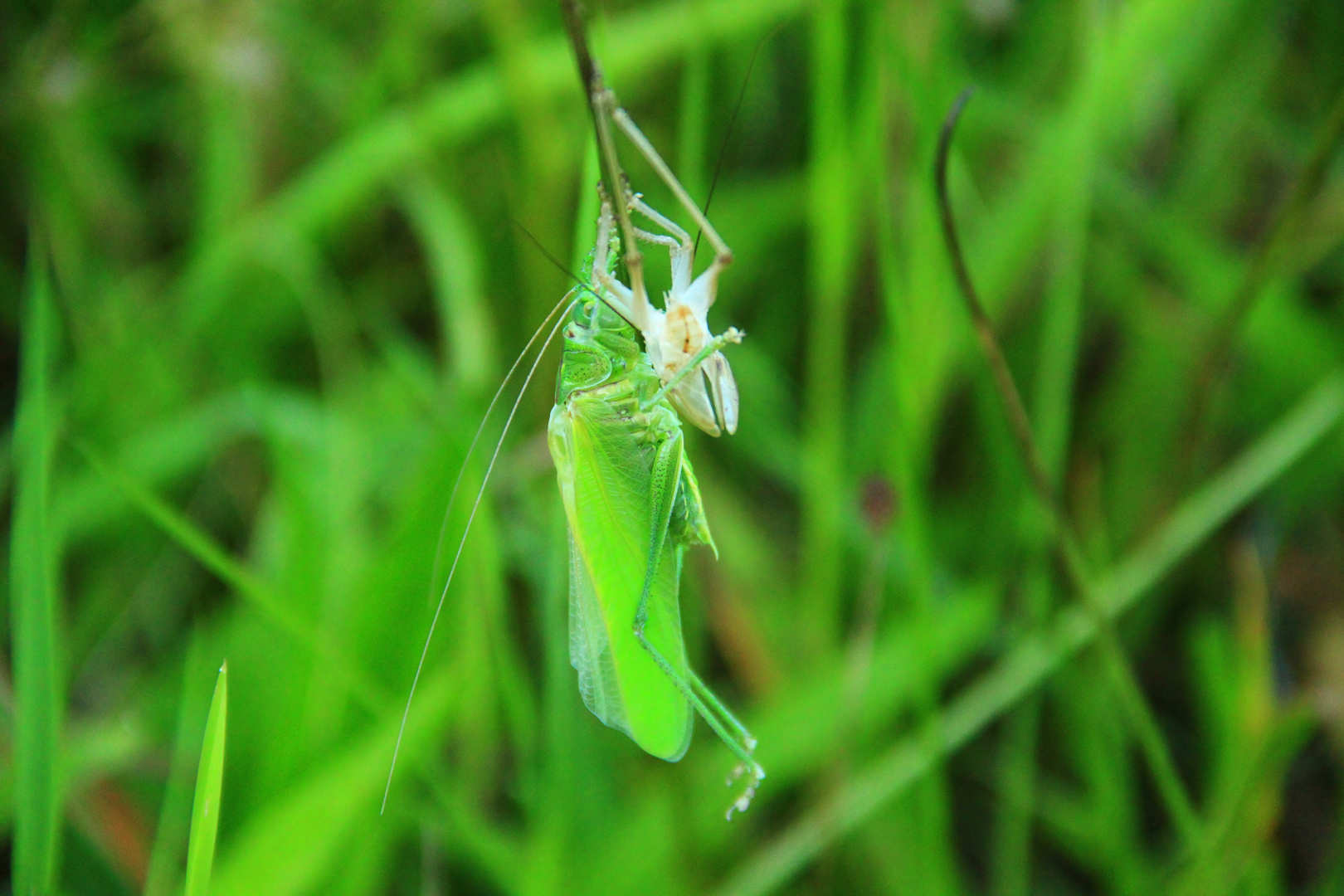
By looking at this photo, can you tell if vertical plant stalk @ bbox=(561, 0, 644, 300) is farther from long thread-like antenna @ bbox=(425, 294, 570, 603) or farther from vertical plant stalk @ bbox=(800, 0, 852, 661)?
vertical plant stalk @ bbox=(800, 0, 852, 661)

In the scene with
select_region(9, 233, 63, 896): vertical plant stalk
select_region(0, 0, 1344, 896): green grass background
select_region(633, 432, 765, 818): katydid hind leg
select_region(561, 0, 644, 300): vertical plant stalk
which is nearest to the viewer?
select_region(561, 0, 644, 300): vertical plant stalk

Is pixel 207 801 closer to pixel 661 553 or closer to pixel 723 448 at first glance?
pixel 661 553

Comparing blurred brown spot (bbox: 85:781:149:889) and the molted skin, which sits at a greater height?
the molted skin

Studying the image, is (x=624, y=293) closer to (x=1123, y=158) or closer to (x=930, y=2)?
(x=930, y=2)

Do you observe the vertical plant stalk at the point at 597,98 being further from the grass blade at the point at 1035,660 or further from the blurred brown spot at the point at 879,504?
the grass blade at the point at 1035,660

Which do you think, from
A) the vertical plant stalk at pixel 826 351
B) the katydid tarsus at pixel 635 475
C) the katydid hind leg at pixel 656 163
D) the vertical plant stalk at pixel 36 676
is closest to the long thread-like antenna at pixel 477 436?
the katydid tarsus at pixel 635 475

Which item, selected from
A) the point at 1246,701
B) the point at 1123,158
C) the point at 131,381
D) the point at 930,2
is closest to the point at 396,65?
the point at 131,381

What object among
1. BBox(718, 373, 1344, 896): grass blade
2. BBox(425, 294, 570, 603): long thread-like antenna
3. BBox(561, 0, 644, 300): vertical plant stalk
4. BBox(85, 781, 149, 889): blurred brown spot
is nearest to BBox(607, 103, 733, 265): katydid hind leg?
BBox(561, 0, 644, 300): vertical plant stalk
